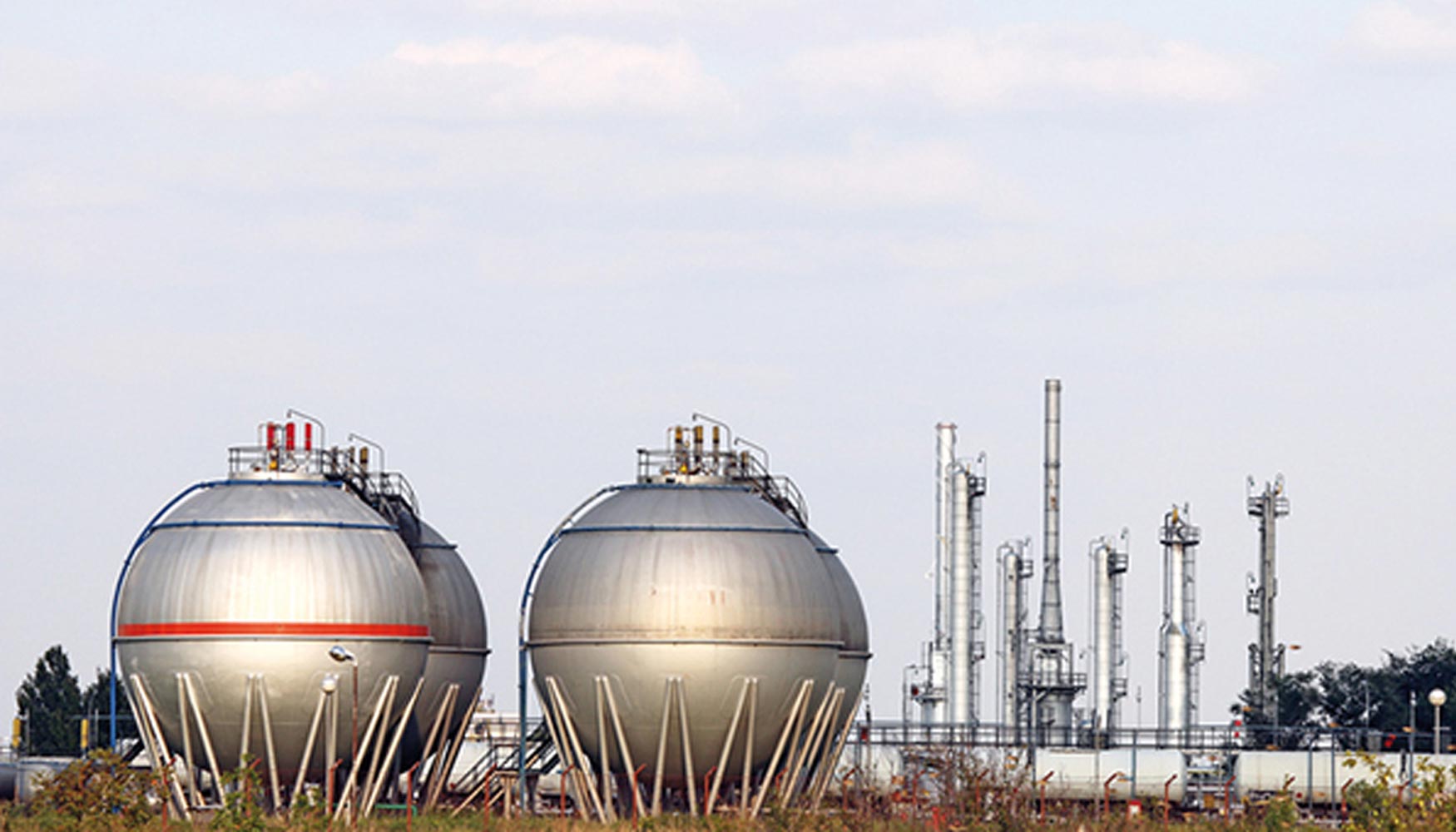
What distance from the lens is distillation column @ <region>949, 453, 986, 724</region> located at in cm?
9606

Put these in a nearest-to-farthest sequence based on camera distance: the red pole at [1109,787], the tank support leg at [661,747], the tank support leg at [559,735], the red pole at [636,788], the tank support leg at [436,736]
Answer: the red pole at [636,788] → the tank support leg at [661,747] → the tank support leg at [559,735] → the tank support leg at [436,736] → the red pole at [1109,787]

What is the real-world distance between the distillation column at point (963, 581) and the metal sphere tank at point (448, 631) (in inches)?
1260

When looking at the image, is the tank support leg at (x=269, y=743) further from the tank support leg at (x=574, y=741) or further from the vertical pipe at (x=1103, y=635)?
the vertical pipe at (x=1103, y=635)

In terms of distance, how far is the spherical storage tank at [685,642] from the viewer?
58.3m

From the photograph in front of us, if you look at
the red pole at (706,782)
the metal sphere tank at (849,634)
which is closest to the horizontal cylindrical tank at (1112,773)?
the metal sphere tank at (849,634)

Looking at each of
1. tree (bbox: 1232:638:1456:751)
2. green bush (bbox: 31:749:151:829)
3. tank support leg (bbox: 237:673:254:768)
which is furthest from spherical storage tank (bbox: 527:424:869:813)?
tree (bbox: 1232:638:1456:751)

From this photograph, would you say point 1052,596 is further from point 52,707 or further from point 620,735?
point 52,707

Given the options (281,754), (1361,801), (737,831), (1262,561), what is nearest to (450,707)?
(281,754)

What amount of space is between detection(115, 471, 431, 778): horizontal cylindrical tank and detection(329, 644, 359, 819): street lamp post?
7.2 inches

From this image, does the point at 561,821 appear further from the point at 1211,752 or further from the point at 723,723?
the point at 1211,752

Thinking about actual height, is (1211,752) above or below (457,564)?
below

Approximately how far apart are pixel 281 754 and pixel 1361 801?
2680 cm

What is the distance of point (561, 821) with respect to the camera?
5666 centimetres

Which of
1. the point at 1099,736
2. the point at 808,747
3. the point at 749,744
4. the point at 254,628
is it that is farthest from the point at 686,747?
the point at 1099,736
